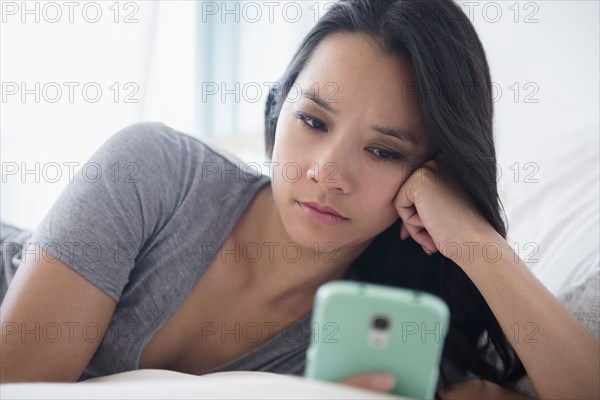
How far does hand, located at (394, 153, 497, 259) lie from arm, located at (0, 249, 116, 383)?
0.52 m

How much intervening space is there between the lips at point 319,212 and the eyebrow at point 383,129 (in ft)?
0.47

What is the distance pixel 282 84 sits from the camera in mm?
1200

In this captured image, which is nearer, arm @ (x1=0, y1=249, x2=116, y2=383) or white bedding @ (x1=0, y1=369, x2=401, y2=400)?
white bedding @ (x1=0, y1=369, x2=401, y2=400)

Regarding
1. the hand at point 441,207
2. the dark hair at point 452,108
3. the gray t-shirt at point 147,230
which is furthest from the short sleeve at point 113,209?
the hand at point 441,207

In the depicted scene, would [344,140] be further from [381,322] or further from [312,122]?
[381,322]

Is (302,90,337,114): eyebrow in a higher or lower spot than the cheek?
higher

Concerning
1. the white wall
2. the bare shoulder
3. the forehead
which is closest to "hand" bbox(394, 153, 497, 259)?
the forehead

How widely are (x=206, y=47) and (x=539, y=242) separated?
1.45m

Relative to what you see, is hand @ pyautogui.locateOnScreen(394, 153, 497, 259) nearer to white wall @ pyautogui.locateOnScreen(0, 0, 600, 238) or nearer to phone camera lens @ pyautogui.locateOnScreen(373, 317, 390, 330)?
phone camera lens @ pyautogui.locateOnScreen(373, 317, 390, 330)

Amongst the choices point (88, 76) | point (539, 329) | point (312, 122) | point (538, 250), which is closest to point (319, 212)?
point (312, 122)

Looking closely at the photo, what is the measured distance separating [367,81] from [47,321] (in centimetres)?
58

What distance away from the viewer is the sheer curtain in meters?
1.74

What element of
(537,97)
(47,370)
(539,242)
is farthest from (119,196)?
(537,97)

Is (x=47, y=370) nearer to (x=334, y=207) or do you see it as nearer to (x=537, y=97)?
(x=334, y=207)
